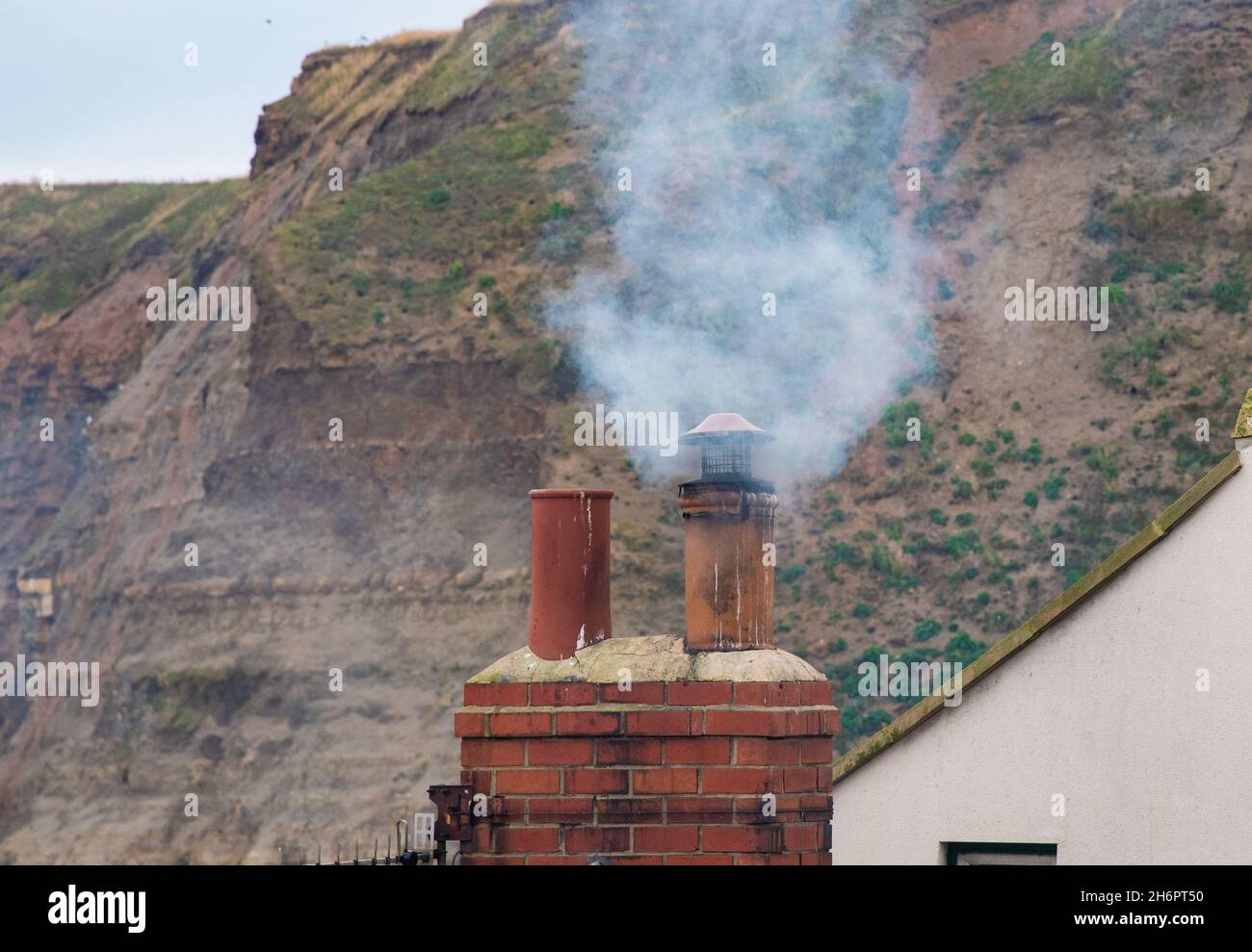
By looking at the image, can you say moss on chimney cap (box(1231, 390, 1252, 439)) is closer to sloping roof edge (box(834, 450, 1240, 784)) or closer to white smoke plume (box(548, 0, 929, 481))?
sloping roof edge (box(834, 450, 1240, 784))

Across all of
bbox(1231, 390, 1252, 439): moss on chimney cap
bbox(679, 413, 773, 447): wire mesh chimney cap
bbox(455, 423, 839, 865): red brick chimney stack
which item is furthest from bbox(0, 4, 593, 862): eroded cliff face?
bbox(455, 423, 839, 865): red brick chimney stack

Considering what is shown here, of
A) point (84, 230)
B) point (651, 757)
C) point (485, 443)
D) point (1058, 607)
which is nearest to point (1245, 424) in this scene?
point (1058, 607)

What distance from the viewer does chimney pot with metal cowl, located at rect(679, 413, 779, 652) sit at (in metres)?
6.12

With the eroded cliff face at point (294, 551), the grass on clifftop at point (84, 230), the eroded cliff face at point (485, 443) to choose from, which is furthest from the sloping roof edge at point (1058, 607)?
the grass on clifftop at point (84, 230)

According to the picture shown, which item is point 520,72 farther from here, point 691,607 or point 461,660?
point 691,607

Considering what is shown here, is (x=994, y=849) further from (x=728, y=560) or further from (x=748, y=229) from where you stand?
(x=748, y=229)

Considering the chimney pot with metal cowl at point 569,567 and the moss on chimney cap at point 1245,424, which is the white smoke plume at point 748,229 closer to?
the moss on chimney cap at point 1245,424

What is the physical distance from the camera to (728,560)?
627 centimetres

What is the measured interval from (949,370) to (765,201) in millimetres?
5595

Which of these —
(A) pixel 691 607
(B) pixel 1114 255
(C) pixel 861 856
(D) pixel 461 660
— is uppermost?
(B) pixel 1114 255

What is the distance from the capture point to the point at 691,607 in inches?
243

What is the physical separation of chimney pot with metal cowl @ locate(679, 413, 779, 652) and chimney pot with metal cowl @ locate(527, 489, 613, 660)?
0.90ft
